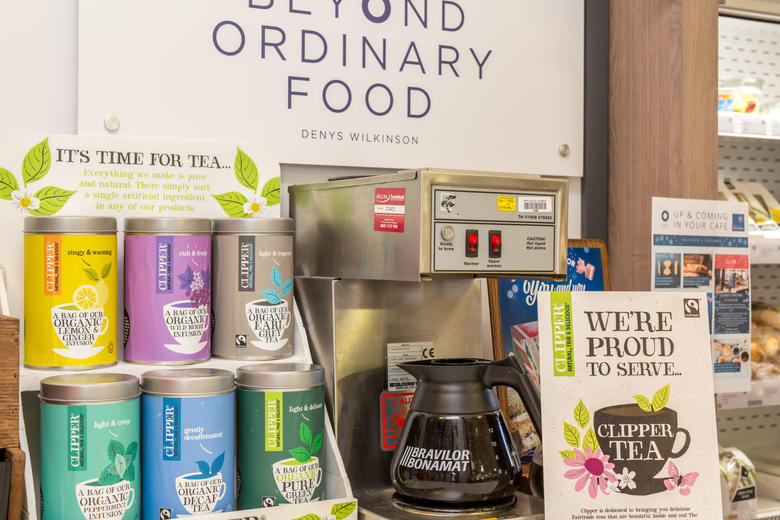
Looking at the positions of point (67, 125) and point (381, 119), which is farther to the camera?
point (381, 119)

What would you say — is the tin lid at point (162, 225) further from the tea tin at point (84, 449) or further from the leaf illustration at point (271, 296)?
the tea tin at point (84, 449)

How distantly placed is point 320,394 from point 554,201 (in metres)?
0.52

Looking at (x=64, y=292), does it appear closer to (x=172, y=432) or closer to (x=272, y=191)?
(x=172, y=432)

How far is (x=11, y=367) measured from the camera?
44.1 inches

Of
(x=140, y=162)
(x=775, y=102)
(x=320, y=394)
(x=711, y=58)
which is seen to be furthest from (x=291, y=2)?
(x=775, y=102)

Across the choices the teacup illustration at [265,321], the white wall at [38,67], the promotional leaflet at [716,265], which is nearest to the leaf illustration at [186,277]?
the teacup illustration at [265,321]

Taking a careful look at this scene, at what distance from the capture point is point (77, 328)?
139 centimetres

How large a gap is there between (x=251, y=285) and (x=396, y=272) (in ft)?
0.84

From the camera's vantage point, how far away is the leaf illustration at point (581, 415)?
1434mm

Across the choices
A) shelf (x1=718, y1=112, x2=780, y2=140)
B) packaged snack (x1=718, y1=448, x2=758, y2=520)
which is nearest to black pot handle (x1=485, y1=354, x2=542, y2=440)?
packaged snack (x1=718, y1=448, x2=758, y2=520)

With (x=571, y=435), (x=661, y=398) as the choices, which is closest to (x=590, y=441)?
(x=571, y=435)

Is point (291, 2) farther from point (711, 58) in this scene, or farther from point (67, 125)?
point (711, 58)

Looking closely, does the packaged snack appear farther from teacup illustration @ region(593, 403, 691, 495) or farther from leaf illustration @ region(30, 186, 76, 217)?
leaf illustration @ region(30, 186, 76, 217)

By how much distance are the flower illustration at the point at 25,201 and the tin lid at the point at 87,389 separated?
38 centimetres
